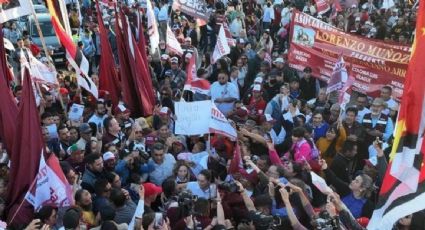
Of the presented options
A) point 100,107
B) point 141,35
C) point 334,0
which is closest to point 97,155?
point 100,107

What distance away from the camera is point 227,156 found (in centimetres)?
899

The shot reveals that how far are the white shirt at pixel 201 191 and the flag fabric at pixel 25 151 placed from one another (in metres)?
1.59

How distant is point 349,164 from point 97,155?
111 inches

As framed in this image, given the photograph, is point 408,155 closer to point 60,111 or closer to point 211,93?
point 211,93

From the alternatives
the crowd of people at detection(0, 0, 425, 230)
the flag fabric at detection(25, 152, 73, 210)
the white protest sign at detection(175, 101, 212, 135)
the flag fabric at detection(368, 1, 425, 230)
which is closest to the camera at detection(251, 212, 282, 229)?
the crowd of people at detection(0, 0, 425, 230)

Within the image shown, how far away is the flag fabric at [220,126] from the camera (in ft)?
29.7

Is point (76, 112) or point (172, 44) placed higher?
point (172, 44)

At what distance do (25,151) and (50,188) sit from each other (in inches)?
28.6

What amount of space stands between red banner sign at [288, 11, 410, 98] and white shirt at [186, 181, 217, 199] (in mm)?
5047

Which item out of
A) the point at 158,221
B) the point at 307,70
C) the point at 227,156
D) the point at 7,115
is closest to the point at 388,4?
the point at 307,70

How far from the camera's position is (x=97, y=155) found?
7.93 metres

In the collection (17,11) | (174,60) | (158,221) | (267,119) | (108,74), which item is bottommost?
(174,60)

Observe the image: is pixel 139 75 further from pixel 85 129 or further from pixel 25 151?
pixel 25 151

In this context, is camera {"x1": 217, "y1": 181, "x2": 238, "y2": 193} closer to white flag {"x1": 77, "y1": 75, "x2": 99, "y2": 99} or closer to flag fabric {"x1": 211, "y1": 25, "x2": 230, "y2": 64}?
white flag {"x1": 77, "y1": 75, "x2": 99, "y2": 99}
